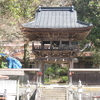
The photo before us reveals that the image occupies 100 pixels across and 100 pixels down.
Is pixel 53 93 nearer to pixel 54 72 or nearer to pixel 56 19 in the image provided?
pixel 56 19

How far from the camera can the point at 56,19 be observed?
54.7ft

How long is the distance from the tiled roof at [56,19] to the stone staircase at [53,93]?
4598mm

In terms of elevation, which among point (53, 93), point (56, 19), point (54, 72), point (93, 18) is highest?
point (93, 18)

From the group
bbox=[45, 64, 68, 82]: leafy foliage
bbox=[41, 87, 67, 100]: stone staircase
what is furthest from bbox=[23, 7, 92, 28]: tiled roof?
bbox=[45, 64, 68, 82]: leafy foliage

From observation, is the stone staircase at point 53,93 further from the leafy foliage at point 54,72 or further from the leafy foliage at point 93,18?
the leafy foliage at point 54,72

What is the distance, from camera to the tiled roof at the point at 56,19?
15391mm

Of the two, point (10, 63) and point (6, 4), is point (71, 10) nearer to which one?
point (6, 4)

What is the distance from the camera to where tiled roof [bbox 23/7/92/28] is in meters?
15.4

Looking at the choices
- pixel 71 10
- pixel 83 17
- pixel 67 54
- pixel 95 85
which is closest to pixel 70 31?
pixel 67 54

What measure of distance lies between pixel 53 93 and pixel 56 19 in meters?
5.96

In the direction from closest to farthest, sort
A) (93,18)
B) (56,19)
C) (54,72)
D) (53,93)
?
(53,93) < (56,19) < (93,18) < (54,72)

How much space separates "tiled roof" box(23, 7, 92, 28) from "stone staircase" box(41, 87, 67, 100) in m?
4.60

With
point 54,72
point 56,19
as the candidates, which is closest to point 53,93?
point 56,19

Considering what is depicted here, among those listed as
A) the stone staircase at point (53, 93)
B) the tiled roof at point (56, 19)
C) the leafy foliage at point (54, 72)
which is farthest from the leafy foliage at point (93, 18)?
the stone staircase at point (53, 93)
